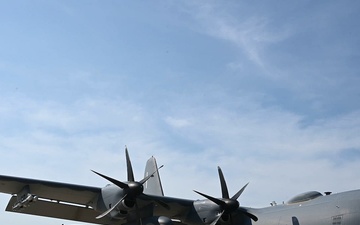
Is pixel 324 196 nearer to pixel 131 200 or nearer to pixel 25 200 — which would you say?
pixel 131 200

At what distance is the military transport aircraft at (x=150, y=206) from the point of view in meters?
20.2

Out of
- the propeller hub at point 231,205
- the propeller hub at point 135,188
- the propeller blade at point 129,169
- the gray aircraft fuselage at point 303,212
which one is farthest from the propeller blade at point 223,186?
the propeller blade at point 129,169

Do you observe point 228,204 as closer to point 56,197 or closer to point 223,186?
point 223,186

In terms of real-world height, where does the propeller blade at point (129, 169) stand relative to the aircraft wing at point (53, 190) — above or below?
above

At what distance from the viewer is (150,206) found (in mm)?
23266

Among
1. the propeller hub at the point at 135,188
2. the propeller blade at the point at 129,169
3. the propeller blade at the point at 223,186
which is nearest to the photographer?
the propeller hub at the point at 135,188

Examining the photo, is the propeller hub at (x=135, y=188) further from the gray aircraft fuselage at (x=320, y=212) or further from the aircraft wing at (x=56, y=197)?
the gray aircraft fuselage at (x=320, y=212)

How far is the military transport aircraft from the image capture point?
20.2m

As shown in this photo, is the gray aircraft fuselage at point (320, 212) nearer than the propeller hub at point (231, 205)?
Yes

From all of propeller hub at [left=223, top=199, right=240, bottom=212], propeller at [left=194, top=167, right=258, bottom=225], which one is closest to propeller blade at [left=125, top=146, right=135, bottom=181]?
propeller at [left=194, top=167, right=258, bottom=225]

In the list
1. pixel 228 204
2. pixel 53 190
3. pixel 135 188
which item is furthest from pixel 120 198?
pixel 228 204

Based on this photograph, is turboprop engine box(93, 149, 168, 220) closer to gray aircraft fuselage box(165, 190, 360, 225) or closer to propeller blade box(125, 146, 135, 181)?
propeller blade box(125, 146, 135, 181)

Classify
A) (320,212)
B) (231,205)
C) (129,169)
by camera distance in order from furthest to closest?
(231,205) < (129,169) < (320,212)

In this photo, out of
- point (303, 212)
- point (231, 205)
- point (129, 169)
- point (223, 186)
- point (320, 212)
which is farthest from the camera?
point (223, 186)
